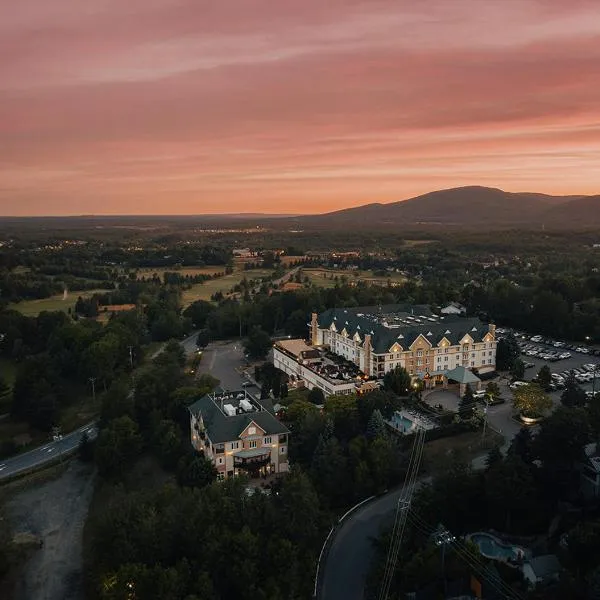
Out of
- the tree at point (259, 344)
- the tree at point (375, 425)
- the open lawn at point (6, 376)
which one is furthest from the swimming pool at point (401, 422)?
the open lawn at point (6, 376)

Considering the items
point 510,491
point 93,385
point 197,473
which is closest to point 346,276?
point 93,385

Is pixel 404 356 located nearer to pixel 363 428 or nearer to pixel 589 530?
pixel 363 428

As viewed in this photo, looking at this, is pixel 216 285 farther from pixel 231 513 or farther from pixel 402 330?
pixel 231 513

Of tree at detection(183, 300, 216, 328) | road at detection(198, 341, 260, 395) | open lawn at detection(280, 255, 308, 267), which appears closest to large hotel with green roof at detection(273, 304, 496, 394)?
road at detection(198, 341, 260, 395)

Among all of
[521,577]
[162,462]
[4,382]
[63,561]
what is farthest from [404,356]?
[4,382]

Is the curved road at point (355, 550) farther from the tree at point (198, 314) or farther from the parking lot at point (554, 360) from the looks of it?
the tree at point (198, 314)

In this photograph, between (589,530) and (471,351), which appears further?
(471,351)
